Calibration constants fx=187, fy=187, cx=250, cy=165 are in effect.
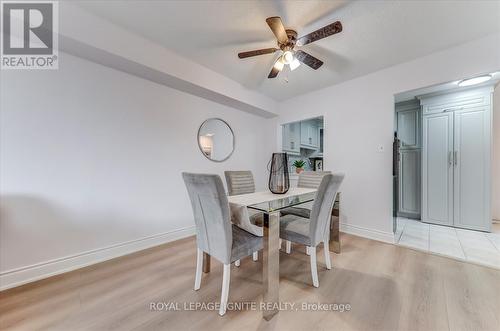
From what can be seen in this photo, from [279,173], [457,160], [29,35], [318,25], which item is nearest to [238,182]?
[279,173]

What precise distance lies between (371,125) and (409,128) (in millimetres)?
1580

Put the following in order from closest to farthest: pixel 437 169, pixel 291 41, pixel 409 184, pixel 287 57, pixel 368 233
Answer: pixel 291 41
pixel 287 57
pixel 368 233
pixel 437 169
pixel 409 184

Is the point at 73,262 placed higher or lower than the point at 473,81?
lower

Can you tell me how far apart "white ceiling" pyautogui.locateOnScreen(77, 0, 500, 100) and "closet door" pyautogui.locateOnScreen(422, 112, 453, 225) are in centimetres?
155

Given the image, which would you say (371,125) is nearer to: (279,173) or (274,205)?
(279,173)

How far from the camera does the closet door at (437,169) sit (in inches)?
120

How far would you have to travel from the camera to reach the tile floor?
6.84 ft

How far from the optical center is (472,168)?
285 centimetres

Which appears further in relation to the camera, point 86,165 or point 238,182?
point 238,182

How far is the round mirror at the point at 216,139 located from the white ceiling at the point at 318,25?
3.13ft

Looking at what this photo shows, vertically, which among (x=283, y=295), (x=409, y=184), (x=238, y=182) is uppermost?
(x=238, y=182)

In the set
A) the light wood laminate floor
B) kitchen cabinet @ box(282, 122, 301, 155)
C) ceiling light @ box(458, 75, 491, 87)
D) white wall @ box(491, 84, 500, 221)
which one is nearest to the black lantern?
the light wood laminate floor

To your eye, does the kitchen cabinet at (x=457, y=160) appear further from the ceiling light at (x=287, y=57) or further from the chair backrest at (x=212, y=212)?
the chair backrest at (x=212, y=212)

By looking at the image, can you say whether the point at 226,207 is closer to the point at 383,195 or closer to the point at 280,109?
the point at 383,195
